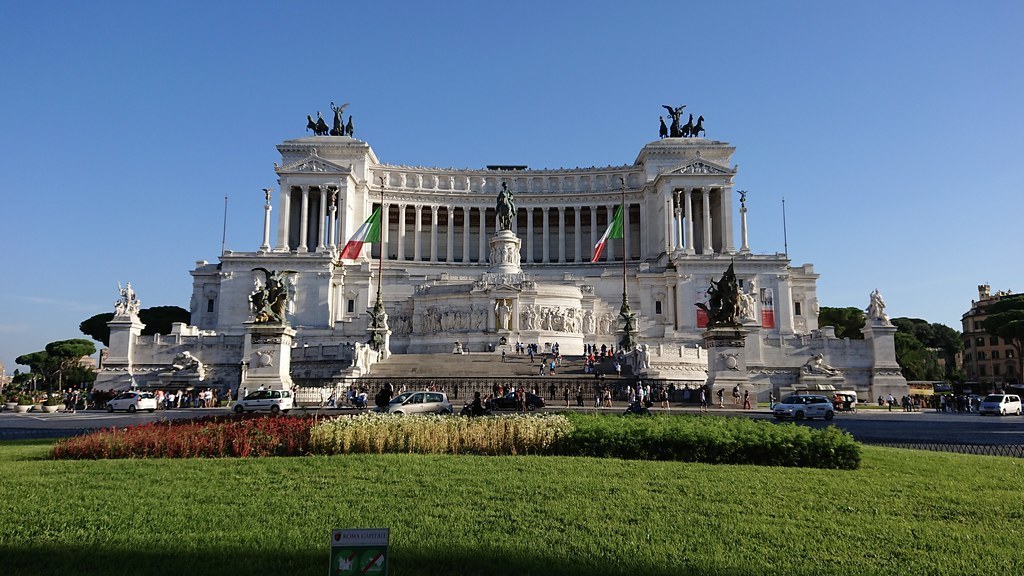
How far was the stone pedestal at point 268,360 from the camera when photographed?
3369 centimetres

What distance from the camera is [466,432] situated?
15227mm

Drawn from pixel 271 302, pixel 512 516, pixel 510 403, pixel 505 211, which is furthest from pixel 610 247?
pixel 512 516

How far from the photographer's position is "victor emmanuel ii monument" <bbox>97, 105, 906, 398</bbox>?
162 ft

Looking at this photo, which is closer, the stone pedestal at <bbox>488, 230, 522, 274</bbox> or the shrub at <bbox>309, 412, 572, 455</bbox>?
the shrub at <bbox>309, 412, 572, 455</bbox>

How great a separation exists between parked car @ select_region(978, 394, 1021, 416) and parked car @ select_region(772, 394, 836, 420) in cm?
1616

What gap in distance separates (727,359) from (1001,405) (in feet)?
64.9

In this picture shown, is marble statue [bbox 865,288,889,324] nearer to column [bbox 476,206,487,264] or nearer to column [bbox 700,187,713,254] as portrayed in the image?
column [bbox 700,187,713,254]

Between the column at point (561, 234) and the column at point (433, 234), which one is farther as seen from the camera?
the column at point (561, 234)

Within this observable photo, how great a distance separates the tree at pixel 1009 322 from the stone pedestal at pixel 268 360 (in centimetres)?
8460

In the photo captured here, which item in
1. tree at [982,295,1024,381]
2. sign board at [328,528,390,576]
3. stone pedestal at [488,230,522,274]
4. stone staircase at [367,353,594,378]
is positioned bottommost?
sign board at [328,528,390,576]

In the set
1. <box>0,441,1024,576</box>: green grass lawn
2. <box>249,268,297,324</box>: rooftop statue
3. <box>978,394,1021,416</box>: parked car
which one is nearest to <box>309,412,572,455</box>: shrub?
<box>0,441,1024,576</box>: green grass lawn

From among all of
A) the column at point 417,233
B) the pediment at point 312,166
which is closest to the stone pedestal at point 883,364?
the column at point 417,233

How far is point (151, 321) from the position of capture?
3442 inches

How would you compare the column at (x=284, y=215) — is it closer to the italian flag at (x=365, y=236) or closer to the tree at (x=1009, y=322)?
the italian flag at (x=365, y=236)
